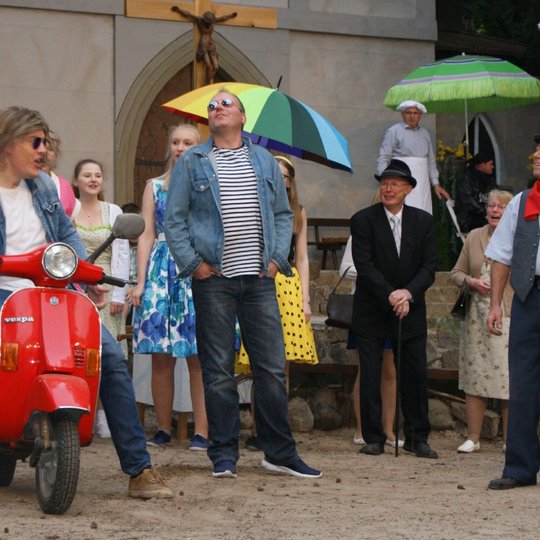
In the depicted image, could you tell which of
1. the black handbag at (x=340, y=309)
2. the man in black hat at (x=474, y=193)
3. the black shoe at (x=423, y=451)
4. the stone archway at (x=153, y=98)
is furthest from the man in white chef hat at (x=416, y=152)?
the black shoe at (x=423, y=451)

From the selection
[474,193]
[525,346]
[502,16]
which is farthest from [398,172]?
[502,16]

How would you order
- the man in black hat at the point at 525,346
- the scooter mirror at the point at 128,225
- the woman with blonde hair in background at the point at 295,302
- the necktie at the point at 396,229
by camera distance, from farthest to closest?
1. the necktie at the point at 396,229
2. the woman with blonde hair in background at the point at 295,302
3. the man in black hat at the point at 525,346
4. the scooter mirror at the point at 128,225

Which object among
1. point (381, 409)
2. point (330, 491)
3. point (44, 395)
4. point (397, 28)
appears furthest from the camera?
point (397, 28)

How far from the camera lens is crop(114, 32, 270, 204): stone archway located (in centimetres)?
1576

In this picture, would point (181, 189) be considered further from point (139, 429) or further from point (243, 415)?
point (243, 415)

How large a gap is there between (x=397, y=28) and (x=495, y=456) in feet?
28.5

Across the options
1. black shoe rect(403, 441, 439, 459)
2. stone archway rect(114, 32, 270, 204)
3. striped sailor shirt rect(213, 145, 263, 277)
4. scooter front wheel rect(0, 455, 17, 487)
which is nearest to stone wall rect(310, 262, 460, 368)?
black shoe rect(403, 441, 439, 459)

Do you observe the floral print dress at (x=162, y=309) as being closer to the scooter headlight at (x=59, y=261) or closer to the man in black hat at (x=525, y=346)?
the man in black hat at (x=525, y=346)

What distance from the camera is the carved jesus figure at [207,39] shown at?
13523mm

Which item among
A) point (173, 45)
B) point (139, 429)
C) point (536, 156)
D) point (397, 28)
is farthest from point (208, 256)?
point (397, 28)

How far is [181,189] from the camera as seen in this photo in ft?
24.8

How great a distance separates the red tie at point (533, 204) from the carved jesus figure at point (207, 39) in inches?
228

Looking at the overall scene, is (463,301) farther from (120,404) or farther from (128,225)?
(128,225)

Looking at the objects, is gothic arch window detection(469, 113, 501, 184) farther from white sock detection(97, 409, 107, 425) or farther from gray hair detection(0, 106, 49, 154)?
gray hair detection(0, 106, 49, 154)
